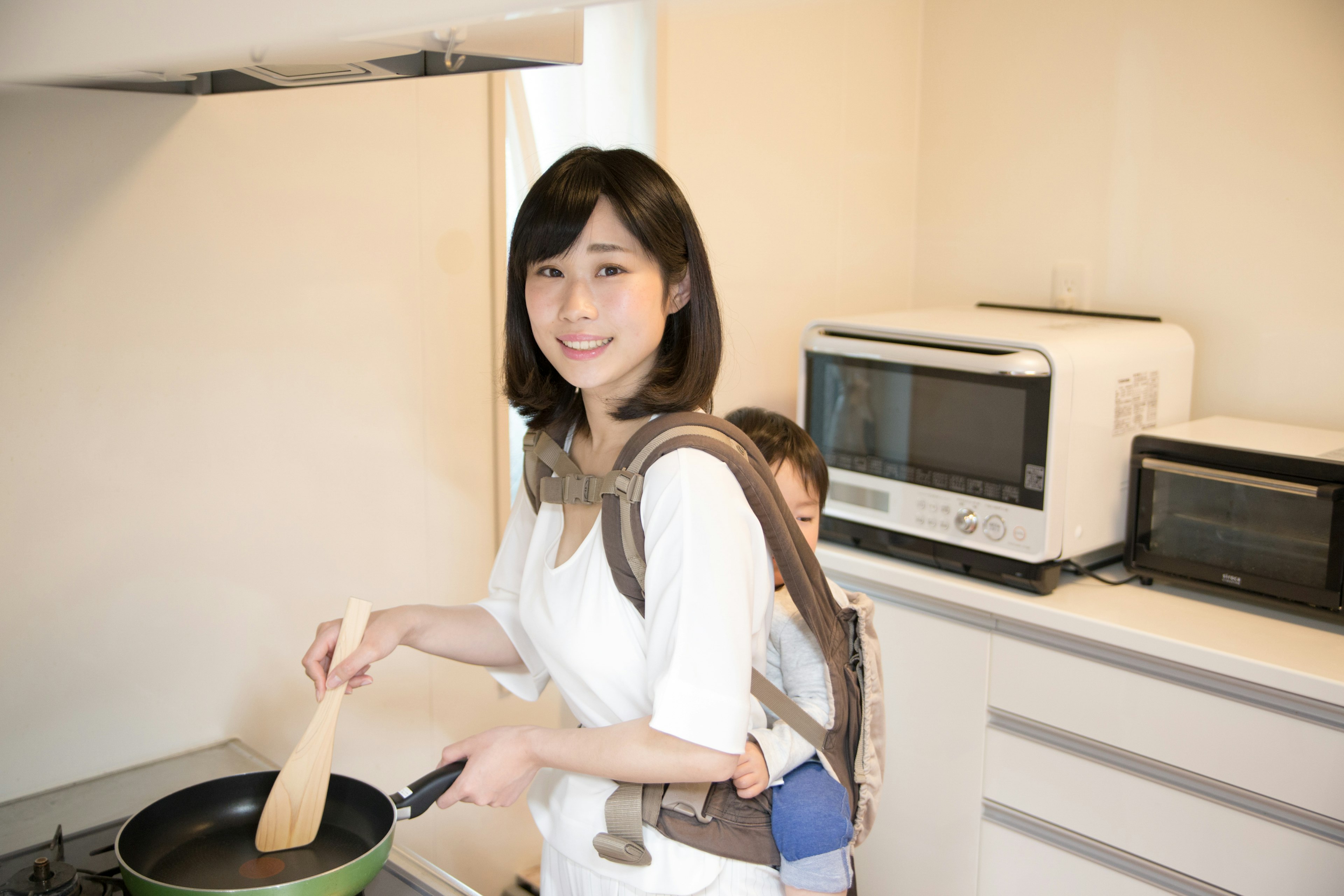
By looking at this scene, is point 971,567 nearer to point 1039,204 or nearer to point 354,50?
point 1039,204

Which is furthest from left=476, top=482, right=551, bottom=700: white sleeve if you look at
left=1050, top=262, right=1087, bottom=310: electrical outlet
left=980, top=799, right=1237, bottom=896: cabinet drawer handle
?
left=1050, top=262, right=1087, bottom=310: electrical outlet

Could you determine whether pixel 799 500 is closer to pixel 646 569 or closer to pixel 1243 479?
pixel 646 569

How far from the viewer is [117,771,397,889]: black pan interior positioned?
3.18ft

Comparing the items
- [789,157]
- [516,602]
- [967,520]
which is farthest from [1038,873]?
[789,157]

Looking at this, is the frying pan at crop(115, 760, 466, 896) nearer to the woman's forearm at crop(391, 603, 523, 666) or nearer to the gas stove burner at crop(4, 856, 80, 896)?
Answer: the gas stove burner at crop(4, 856, 80, 896)

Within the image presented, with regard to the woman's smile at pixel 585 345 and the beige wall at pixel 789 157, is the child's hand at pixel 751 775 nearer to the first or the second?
the woman's smile at pixel 585 345

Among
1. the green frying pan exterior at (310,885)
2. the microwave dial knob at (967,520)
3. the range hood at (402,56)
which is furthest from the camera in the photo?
the microwave dial knob at (967,520)

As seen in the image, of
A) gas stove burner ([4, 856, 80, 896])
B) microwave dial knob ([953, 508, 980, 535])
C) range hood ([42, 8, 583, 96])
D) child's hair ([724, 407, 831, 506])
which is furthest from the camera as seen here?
microwave dial knob ([953, 508, 980, 535])

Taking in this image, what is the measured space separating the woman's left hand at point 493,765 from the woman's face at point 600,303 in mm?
330

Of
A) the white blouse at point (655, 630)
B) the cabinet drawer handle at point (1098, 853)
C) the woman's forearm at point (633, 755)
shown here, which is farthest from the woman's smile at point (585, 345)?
the cabinet drawer handle at point (1098, 853)

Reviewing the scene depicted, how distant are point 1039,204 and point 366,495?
1546mm

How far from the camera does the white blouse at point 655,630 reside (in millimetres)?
860

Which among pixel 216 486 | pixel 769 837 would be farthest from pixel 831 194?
pixel 769 837

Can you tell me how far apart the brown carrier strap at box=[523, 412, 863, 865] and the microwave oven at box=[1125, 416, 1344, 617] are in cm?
89
